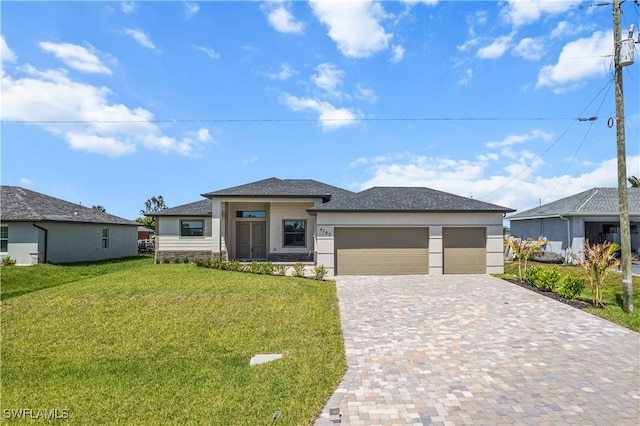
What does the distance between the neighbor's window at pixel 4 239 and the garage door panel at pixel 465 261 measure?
72.9 ft

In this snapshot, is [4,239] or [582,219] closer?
[4,239]

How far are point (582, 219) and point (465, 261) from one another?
9.46 meters

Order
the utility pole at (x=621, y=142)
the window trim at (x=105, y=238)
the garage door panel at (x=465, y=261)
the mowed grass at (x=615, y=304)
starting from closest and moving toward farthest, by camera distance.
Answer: the mowed grass at (x=615, y=304), the utility pole at (x=621, y=142), the garage door panel at (x=465, y=261), the window trim at (x=105, y=238)

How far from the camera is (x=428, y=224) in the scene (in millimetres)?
14344

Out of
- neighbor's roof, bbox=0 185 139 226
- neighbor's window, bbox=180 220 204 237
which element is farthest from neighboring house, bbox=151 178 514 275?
neighbor's roof, bbox=0 185 139 226

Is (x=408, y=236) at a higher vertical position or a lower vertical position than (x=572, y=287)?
higher

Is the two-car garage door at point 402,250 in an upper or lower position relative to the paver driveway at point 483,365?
upper

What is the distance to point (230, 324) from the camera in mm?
7590

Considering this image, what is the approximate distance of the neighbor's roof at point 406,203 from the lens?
14.1 m

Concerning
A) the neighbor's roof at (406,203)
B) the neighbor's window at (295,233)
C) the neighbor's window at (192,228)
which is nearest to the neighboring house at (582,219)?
the neighbor's roof at (406,203)

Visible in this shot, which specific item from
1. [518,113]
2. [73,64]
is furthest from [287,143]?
[518,113]

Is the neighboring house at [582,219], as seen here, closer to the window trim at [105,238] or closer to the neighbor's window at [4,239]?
the window trim at [105,238]

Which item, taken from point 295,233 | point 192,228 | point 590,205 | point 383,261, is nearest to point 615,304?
point 383,261

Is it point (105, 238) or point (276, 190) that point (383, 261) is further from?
point (105, 238)
